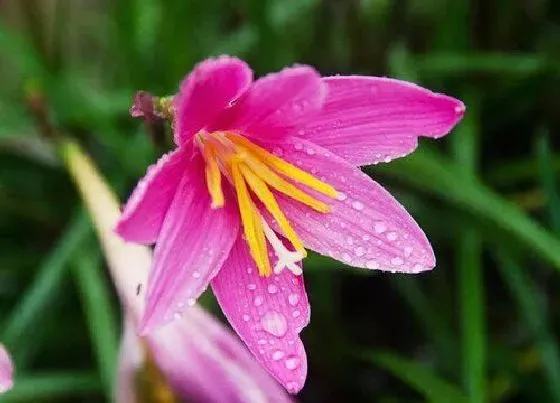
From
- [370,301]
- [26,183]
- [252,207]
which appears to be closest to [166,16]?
[26,183]

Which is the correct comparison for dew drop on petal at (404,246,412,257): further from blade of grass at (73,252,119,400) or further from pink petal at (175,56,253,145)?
blade of grass at (73,252,119,400)

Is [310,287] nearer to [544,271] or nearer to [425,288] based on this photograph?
[425,288]

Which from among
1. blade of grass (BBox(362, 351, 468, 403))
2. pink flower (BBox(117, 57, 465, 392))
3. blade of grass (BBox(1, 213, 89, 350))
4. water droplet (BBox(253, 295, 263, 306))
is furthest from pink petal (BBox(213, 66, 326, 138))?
blade of grass (BBox(1, 213, 89, 350))

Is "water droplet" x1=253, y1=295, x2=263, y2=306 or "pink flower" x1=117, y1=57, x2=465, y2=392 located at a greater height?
"pink flower" x1=117, y1=57, x2=465, y2=392

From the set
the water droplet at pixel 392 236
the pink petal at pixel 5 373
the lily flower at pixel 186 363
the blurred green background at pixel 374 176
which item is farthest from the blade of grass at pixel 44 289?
the water droplet at pixel 392 236

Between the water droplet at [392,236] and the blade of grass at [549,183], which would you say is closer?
the water droplet at [392,236]

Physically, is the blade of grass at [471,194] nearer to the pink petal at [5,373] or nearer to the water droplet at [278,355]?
the water droplet at [278,355]

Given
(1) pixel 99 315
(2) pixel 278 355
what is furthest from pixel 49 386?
(2) pixel 278 355

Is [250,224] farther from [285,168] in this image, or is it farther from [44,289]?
[44,289]
